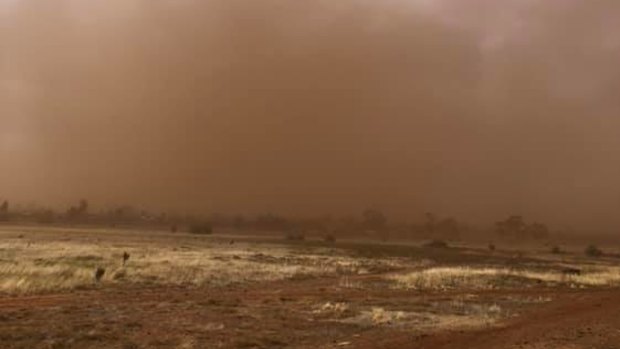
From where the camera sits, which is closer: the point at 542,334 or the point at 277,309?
the point at 542,334

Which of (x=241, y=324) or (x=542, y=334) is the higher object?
(x=542, y=334)

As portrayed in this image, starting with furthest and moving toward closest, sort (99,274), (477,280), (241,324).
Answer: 1. (477,280)
2. (99,274)
3. (241,324)

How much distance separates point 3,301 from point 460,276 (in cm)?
2953

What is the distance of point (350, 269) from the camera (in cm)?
5100

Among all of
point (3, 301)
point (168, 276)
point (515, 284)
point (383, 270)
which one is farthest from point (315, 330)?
point (383, 270)

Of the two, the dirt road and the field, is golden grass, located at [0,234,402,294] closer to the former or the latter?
the field

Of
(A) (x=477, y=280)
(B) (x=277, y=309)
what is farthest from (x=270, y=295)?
(A) (x=477, y=280)

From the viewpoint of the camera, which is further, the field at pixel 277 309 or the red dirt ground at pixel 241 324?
the field at pixel 277 309

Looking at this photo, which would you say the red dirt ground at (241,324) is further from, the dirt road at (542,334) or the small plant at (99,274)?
the small plant at (99,274)

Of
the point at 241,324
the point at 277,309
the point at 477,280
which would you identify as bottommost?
the point at 241,324

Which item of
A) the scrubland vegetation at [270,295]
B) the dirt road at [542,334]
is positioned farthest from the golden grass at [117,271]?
the dirt road at [542,334]

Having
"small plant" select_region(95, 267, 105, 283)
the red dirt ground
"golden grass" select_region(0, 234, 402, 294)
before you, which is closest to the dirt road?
the red dirt ground

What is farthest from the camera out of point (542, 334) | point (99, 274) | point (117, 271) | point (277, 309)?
point (117, 271)

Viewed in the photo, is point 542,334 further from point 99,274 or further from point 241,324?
point 99,274
